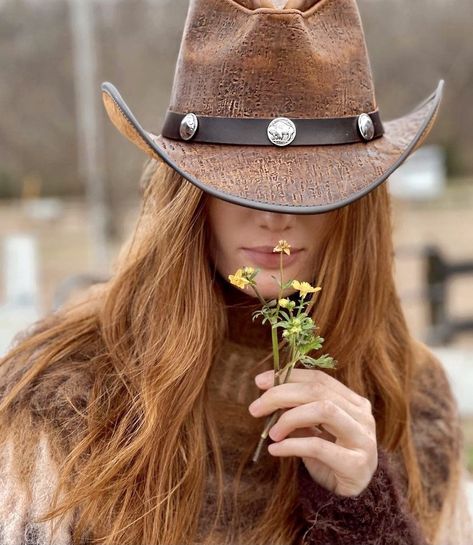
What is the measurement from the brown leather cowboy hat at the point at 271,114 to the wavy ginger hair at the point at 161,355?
208 millimetres

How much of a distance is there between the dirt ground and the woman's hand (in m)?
6.53

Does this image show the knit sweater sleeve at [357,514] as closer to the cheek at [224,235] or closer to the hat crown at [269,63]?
the cheek at [224,235]

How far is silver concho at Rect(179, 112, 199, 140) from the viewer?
1.63 m

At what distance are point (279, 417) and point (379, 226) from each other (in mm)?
590

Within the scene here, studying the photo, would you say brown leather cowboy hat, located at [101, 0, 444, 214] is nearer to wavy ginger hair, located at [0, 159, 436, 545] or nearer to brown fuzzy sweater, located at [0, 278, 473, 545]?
wavy ginger hair, located at [0, 159, 436, 545]

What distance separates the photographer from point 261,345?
6.64 feet

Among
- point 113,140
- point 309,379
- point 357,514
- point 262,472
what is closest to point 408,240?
point 113,140

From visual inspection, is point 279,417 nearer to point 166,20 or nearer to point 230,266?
point 230,266

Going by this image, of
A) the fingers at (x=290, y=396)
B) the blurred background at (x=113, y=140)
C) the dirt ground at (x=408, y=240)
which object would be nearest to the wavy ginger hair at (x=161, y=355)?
the fingers at (x=290, y=396)

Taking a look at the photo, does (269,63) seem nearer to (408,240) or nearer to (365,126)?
(365,126)

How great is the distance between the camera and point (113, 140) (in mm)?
16953

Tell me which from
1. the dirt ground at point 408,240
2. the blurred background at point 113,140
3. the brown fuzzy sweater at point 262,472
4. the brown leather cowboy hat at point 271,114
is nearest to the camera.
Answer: the brown leather cowboy hat at point 271,114

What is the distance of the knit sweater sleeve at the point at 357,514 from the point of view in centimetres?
175

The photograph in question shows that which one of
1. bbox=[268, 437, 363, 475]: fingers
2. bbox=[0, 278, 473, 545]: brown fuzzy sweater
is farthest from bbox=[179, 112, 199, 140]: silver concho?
bbox=[268, 437, 363, 475]: fingers
